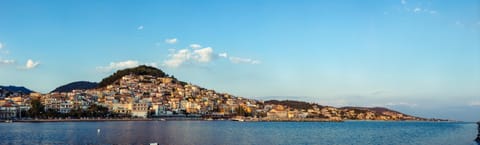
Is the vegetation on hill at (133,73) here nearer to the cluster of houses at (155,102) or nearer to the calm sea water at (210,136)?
the cluster of houses at (155,102)

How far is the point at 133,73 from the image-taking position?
6900 inches

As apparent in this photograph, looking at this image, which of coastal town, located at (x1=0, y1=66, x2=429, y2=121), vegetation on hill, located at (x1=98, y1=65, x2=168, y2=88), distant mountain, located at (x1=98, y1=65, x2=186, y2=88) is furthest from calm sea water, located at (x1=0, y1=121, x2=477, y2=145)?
vegetation on hill, located at (x1=98, y1=65, x2=168, y2=88)

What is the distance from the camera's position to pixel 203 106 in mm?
140125

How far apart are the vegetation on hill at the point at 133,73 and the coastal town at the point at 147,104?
0.48 metres

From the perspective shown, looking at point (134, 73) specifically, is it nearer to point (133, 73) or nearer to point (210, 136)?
point (133, 73)

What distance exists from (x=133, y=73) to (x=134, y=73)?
354mm

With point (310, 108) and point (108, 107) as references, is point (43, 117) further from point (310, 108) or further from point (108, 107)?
point (310, 108)

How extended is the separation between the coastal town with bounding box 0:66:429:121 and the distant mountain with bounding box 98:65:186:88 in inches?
18.9

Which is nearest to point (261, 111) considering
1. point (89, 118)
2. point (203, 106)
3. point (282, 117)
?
point (282, 117)

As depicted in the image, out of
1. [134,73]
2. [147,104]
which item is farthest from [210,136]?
[134,73]

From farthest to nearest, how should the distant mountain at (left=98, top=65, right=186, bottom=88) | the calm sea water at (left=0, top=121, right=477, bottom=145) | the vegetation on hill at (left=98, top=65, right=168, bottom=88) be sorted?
the vegetation on hill at (left=98, top=65, right=168, bottom=88)
the distant mountain at (left=98, top=65, right=186, bottom=88)
the calm sea water at (left=0, top=121, right=477, bottom=145)

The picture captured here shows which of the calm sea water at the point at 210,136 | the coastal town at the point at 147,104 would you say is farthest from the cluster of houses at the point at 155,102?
the calm sea water at the point at 210,136

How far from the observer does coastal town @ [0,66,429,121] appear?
4139 inches

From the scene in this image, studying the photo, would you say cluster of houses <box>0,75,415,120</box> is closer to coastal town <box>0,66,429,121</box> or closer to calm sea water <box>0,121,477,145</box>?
coastal town <box>0,66,429,121</box>
